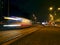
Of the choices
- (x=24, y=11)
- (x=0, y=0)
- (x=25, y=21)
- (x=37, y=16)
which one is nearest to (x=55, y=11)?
(x=24, y=11)

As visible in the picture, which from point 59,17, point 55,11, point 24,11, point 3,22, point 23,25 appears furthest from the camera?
point 24,11

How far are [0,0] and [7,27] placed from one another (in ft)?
211

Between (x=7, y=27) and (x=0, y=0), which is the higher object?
(x=0, y=0)

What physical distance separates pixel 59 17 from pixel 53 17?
339 centimetres

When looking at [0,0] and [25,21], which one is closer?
[25,21]

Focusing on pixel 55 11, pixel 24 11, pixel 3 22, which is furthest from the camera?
pixel 24 11

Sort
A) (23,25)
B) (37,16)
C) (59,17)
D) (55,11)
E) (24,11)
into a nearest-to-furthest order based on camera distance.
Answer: (23,25) < (55,11) < (59,17) < (24,11) < (37,16)

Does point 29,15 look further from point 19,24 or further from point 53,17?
Answer: point 19,24

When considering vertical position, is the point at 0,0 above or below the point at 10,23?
above

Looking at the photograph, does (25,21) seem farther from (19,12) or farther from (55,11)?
(19,12)

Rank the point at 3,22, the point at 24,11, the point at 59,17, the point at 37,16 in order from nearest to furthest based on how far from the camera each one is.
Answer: the point at 3,22 < the point at 59,17 < the point at 24,11 < the point at 37,16

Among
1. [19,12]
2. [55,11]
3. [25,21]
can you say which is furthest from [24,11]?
[25,21]

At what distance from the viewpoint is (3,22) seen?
27094mm

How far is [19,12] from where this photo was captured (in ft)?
332
